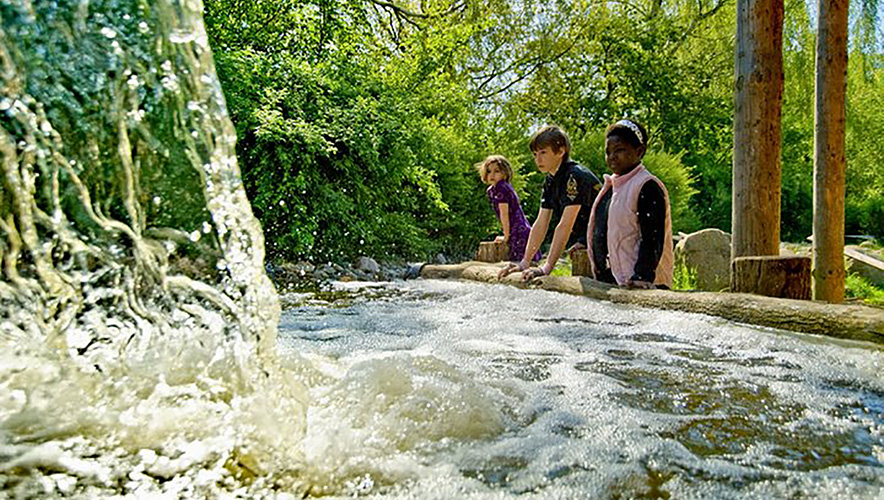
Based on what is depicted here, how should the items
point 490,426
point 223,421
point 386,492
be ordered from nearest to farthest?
point 386,492 → point 223,421 → point 490,426

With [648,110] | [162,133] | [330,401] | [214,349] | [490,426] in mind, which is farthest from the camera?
[648,110]

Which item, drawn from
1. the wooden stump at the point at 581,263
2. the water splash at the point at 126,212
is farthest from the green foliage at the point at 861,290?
the water splash at the point at 126,212

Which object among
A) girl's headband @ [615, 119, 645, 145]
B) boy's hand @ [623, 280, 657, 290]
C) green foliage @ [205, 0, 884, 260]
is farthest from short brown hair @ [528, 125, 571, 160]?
green foliage @ [205, 0, 884, 260]

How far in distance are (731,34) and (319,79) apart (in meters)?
16.5

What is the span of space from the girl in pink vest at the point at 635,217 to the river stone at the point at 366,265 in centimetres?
548

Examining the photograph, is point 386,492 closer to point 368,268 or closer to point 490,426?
point 490,426

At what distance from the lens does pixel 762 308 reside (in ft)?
12.5

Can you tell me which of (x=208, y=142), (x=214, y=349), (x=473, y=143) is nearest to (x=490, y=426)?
(x=214, y=349)

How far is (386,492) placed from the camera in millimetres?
1714

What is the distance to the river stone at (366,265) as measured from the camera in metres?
10.2

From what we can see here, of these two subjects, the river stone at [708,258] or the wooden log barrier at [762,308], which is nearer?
the wooden log barrier at [762,308]

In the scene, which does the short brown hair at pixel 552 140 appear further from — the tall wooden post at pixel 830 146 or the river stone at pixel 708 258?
the river stone at pixel 708 258

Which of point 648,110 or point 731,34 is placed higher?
point 731,34

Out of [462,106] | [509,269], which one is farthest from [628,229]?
[462,106]
